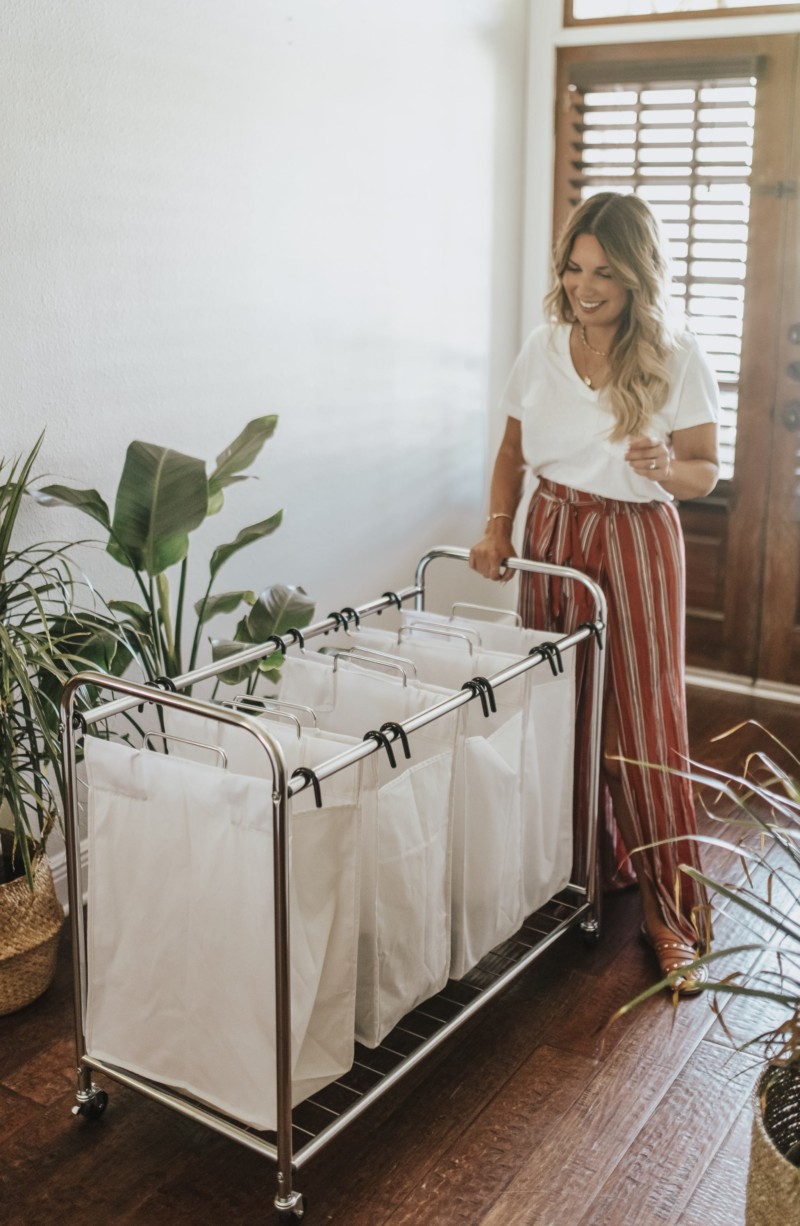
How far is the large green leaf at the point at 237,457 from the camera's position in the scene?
2.51 meters

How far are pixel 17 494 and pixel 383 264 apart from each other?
1.61 m

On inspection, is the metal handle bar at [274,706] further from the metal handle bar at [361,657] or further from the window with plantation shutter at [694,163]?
the window with plantation shutter at [694,163]

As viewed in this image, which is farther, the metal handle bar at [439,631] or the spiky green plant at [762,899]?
the metal handle bar at [439,631]

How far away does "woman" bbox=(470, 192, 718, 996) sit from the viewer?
246 cm

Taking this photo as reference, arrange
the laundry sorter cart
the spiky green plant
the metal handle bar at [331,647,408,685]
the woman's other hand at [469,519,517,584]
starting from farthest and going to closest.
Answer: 1. the woman's other hand at [469,519,517,584]
2. the metal handle bar at [331,647,408,685]
3. the laundry sorter cart
4. the spiky green plant

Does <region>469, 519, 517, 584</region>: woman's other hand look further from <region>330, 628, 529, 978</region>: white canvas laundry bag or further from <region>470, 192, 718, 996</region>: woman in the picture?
<region>330, 628, 529, 978</region>: white canvas laundry bag

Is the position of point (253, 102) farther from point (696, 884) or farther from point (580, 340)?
point (696, 884)

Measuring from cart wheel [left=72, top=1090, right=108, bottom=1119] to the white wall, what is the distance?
3.43 ft

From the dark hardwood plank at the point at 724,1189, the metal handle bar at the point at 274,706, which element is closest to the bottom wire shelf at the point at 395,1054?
the dark hardwood plank at the point at 724,1189

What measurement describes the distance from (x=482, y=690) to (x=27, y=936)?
0.96 meters

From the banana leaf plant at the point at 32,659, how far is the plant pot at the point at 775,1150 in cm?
117

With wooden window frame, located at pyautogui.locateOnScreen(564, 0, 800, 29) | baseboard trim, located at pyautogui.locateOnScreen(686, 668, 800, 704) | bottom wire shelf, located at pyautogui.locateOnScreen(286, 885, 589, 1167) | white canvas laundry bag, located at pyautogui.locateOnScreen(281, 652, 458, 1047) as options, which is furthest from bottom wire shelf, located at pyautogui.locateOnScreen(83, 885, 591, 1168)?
A: wooden window frame, located at pyautogui.locateOnScreen(564, 0, 800, 29)

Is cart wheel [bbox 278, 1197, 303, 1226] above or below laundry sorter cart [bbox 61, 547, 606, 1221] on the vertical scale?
below

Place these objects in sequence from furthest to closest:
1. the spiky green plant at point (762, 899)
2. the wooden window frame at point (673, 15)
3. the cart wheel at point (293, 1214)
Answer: the wooden window frame at point (673, 15)
the cart wheel at point (293, 1214)
the spiky green plant at point (762, 899)
